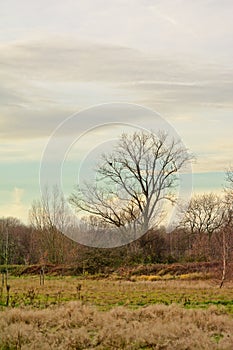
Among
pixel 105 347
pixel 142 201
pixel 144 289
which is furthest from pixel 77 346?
pixel 142 201

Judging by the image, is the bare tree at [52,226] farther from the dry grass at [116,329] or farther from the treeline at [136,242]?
the dry grass at [116,329]

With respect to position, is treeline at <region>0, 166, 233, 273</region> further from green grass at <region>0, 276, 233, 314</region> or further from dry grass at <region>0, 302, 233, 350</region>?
dry grass at <region>0, 302, 233, 350</region>

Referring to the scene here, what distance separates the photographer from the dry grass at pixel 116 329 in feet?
32.8

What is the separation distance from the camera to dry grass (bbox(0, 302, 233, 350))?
10.0 m

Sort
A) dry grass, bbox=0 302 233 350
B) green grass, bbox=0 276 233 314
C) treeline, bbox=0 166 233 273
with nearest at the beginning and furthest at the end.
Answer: dry grass, bbox=0 302 233 350 → green grass, bbox=0 276 233 314 → treeline, bbox=0 166 233 273

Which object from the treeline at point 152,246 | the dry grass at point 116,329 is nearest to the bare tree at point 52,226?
the treeline at point 152,246

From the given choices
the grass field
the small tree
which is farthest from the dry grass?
the small tree

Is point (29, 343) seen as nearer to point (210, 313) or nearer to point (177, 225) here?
point (210, 313)

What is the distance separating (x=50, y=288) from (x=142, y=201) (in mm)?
9385

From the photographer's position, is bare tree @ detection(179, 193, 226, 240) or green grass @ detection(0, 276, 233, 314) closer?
Result: green grass @ detection(0, 276, 233, 314)

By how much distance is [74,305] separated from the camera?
14.7 m

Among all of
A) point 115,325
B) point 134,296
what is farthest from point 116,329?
point 134,296

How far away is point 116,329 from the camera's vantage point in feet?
36.7

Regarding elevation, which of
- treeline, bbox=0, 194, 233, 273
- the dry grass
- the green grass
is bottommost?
the dry grass
